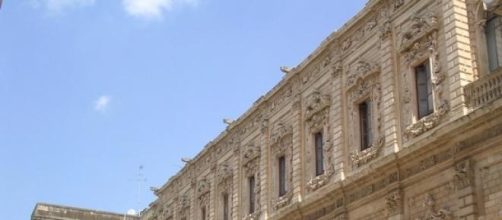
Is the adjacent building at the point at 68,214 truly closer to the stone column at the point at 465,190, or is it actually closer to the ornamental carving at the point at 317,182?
the ornamental carving at the point at 317,182

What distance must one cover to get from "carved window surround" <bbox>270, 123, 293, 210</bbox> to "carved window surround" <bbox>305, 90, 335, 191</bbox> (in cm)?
122

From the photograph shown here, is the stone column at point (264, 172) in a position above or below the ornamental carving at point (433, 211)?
above

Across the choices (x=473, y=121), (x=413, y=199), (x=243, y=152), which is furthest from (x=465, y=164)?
(x=243, y=152)

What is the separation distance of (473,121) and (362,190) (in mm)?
4954

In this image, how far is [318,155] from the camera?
2580cm

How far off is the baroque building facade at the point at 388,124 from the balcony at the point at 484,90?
3cm

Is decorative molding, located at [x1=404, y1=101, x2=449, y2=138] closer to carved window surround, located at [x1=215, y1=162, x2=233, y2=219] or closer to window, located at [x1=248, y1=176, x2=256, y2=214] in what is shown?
window, located at [x1=248, y1=176, x2=256, y2=214]

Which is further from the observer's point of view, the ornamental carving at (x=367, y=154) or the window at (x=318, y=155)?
the window at (x=318, y=155)

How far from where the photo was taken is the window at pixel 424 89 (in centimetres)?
2058

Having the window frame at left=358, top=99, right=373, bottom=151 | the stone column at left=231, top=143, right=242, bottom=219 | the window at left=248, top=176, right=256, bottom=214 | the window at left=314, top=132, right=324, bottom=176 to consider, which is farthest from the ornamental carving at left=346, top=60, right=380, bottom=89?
the stone column at left=231, top=143, right=242, bottom=219

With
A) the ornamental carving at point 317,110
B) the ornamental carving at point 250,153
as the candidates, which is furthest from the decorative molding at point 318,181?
the ornamental carving at point 250,153

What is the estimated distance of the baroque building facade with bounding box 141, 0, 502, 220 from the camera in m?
18.5

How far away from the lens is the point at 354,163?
23.0 metres

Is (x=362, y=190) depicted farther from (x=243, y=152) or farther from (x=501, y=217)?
(x=243, y=152)
